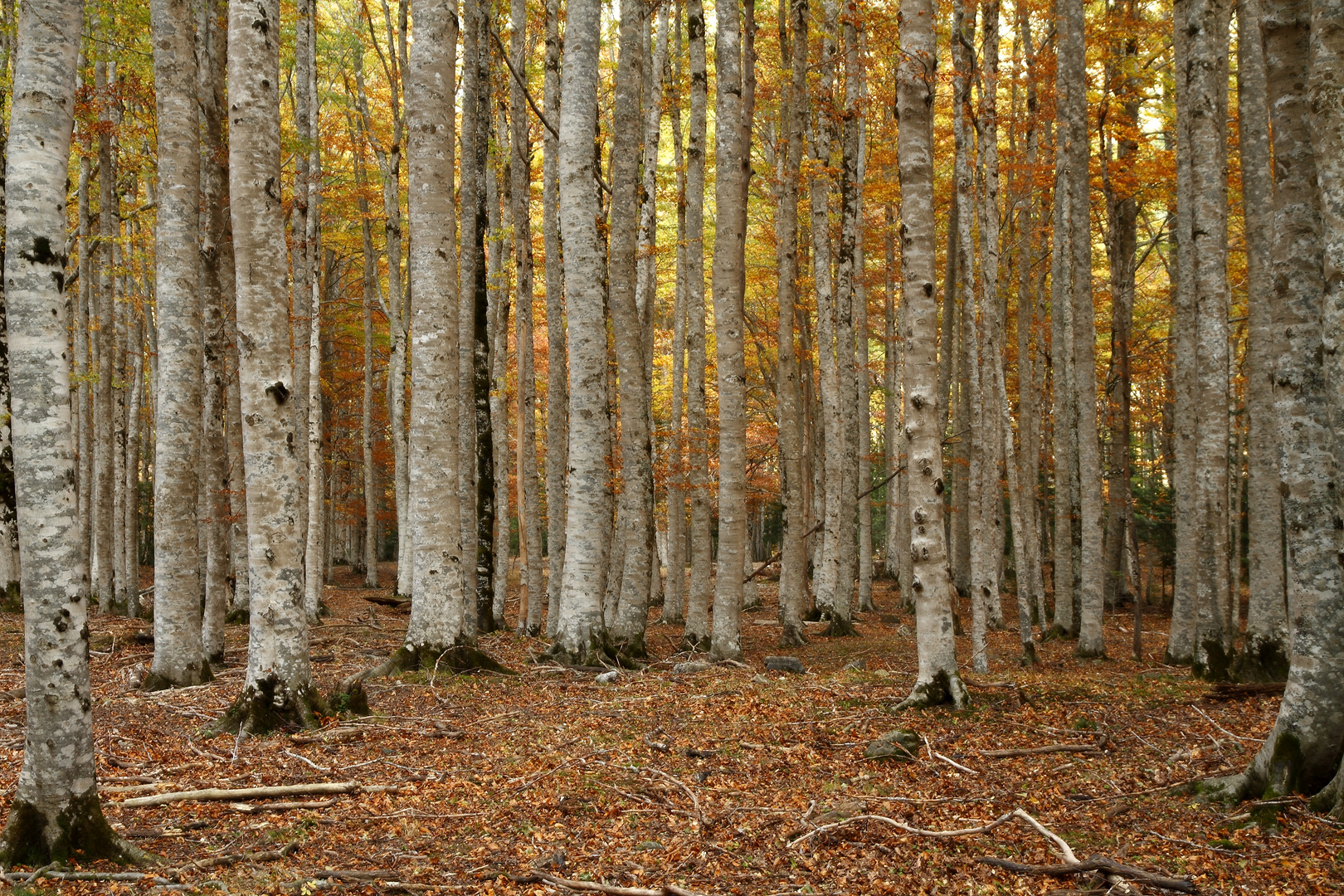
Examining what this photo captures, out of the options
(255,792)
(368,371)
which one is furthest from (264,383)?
(368,371)

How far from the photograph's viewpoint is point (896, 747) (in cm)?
579

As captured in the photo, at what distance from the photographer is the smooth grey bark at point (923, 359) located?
260 inches

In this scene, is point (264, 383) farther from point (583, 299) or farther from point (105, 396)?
point (105, 396)

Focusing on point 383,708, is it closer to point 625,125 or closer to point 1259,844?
point 1259,844

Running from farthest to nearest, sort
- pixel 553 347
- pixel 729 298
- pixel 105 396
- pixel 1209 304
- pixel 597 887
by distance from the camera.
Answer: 1. pixel 105 396
2. pixel 553 347
3. pixel 729 298
4. pixel 1209 304
5. pixel 597 887

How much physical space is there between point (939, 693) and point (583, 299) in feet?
17.5

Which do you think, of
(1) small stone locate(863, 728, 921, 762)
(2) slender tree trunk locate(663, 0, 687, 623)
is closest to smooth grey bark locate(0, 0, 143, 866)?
(1) small stone locate(863, 728, 921, 762)

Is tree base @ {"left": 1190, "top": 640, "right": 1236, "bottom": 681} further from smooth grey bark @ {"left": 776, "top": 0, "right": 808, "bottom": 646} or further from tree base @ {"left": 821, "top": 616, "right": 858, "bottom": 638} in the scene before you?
tree base @ {"left": 821, "top": 616, "right": 858, "bottom": 638}

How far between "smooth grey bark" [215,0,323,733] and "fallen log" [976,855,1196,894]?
5.05m

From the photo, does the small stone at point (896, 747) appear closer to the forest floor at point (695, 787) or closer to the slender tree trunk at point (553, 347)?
the forest floor at point (695, 787)

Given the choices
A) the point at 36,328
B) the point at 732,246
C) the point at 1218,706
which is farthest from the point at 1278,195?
the point at 36,328

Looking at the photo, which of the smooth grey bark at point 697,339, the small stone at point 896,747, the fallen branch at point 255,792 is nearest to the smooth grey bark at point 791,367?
the smooth grey bark at point 697,339

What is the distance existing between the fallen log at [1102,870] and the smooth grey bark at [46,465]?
4.16m

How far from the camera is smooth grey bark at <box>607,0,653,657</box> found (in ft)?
33.6
